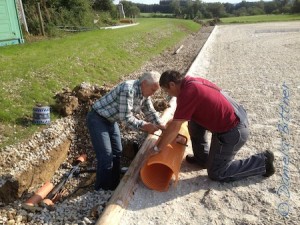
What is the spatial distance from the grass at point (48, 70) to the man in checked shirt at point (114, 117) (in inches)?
83.1

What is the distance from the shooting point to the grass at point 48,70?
7088 millimetres

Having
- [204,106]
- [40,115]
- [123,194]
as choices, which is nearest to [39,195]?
[123,194]

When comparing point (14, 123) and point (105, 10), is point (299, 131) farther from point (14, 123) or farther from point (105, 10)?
point (105, 10)

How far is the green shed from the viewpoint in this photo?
14.7 m

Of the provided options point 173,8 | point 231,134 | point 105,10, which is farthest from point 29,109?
point 173,8

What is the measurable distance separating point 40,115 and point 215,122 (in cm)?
399

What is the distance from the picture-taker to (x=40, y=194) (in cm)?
535

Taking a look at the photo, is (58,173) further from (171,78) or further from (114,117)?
(171,78)

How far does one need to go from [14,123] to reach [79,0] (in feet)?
73.2

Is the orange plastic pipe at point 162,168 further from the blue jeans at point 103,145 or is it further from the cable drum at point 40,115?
the cable drum at point 40,115

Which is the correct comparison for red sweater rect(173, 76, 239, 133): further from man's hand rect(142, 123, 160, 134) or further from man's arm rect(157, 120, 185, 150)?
man's hand rect(142, 123, 160, 134)

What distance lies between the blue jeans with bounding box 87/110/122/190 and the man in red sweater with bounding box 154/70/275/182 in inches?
34.6

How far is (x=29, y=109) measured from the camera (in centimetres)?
756

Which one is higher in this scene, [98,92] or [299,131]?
[98,92]
